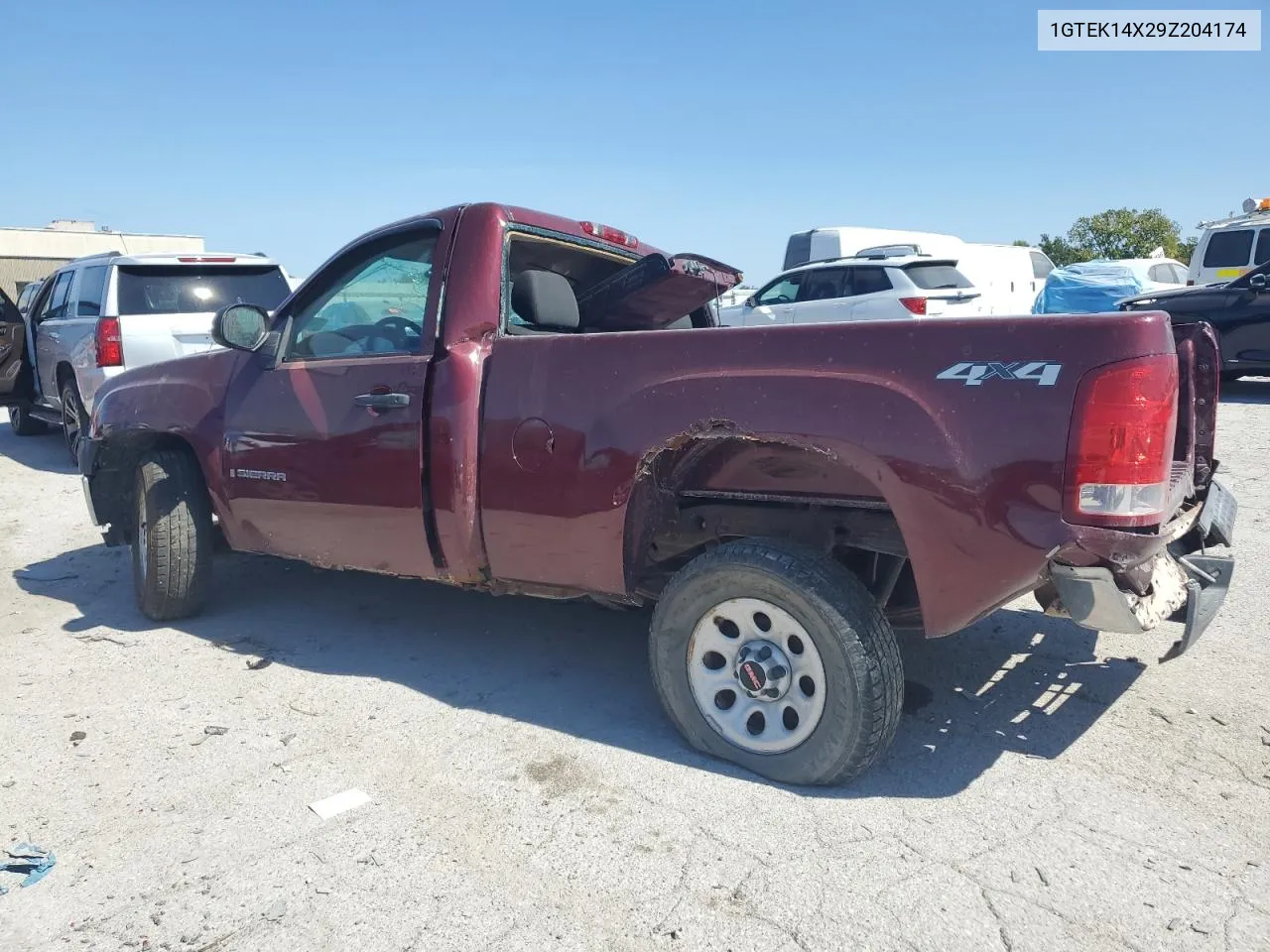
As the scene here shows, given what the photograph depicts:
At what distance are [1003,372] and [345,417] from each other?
2.59 meters

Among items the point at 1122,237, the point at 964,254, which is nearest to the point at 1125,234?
the point at 1122,237

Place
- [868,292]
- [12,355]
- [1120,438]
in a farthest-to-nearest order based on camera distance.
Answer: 1. [868,292]
2. [12,355]
3. [1120,438]

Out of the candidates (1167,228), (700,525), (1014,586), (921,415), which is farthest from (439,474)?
(1167,228)

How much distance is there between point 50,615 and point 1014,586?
16.1ft

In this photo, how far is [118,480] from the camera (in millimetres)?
5227

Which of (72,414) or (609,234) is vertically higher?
(609,234)

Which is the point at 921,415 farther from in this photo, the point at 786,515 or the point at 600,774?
the point at 600,774

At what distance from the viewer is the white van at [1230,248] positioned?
48.0 ft

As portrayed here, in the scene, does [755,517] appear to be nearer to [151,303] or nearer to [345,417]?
[345,417]

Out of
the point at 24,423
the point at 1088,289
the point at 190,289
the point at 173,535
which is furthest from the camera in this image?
the point at 1088,289

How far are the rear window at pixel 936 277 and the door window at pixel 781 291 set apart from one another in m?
1.76

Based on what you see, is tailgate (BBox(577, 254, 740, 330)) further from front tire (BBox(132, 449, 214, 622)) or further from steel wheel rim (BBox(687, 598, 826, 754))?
front tire (BBox(132, 449, 214, 622))

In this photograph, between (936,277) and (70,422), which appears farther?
(936,277)

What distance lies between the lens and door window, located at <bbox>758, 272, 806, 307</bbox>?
14.2 metres
